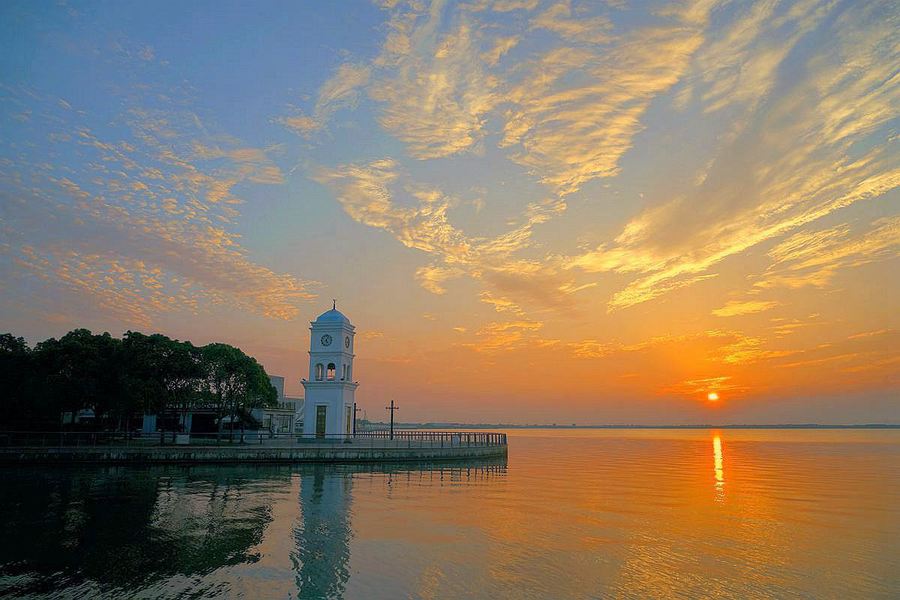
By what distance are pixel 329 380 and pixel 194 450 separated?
48.4 feet

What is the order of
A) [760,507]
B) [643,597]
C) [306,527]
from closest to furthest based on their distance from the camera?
[643,597]
[306,527]
[760,507]

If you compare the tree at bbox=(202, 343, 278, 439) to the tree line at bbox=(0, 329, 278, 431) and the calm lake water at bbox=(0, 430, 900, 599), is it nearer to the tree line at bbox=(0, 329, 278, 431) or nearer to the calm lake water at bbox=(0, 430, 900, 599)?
the tree line at bbox=(0, 329, 278, 431)

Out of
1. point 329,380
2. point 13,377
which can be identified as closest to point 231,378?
point 329,380

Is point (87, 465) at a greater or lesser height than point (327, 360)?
lesser

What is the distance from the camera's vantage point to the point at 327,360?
214 feet

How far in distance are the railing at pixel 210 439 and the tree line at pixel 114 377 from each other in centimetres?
268

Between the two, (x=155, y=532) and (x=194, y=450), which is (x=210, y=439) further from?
(x=155, y=532)

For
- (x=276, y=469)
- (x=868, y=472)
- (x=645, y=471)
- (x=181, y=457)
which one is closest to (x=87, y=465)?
(x=181, y=457)

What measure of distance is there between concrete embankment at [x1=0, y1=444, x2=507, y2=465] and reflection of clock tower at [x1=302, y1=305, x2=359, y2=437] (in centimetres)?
461

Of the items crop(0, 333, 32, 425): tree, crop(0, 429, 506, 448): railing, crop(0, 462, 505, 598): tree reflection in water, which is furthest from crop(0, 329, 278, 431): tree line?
crop(0, 462, 505, 598): tree reflection in water

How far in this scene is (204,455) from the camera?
54.9 m

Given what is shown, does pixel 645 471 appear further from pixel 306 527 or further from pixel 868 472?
pixel 306 527

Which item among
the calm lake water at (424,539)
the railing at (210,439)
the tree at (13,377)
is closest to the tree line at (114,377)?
the tree at (13,377)

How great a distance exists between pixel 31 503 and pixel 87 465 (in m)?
22.1
